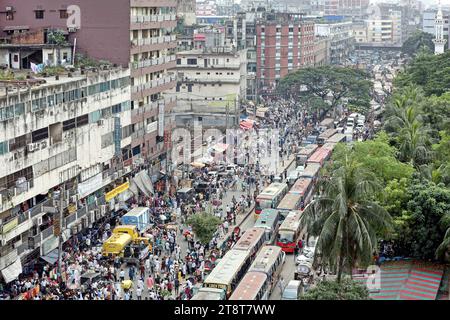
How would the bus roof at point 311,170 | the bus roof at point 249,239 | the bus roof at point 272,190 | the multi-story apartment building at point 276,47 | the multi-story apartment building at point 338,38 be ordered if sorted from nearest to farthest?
the bus roof at point 249,239, the bus roof at point 272,190, the bus roof at point 311,170, the multi-story apartment building at point 276,47, the multi-story apartment building at point 338,38

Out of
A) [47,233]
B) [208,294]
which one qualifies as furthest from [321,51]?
[208,294]

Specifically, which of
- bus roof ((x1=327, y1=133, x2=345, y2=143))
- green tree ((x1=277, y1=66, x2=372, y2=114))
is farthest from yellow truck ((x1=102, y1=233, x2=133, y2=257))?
green tree ((x1=277, y1=66, x2=372, y2=114))

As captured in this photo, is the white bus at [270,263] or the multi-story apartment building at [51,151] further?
the multi-story apartment building at [51,151]

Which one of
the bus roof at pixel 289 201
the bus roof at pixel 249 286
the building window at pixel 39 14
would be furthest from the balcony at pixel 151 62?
the bus roof at pixel 249 286

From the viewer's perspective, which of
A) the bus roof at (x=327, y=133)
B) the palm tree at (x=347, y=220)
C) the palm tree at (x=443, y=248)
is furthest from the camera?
the bus roof at (x=327, y=133)

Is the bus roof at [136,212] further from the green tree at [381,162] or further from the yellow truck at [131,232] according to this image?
the green tree at [381,162]

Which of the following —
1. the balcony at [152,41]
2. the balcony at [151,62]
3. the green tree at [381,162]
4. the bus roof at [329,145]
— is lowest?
the bus roof at [329,145]

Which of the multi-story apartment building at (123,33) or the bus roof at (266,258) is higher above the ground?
the multi-story apartment building at (123,33)

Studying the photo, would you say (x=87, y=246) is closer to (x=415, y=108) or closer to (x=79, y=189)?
(x=79, y=189)
